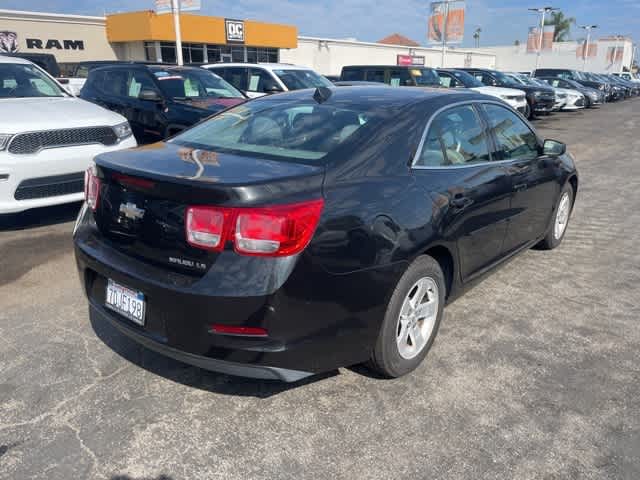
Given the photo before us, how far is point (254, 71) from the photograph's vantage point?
→ 38.1ft

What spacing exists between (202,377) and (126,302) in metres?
0.68

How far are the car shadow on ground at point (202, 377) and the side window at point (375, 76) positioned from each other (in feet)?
44.1

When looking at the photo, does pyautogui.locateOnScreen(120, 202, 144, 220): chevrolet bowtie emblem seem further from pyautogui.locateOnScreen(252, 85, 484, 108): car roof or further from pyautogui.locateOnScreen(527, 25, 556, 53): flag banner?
pyautogui.locateOnScreen(527, 25, 556, 53): flag banner

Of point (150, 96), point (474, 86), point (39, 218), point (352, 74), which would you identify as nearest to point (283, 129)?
point (39, 218)

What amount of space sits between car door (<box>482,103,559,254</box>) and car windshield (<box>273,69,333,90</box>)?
23.7ft

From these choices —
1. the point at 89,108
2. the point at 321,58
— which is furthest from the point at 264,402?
the point at 321,58

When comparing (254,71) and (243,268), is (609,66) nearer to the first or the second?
(254,71)

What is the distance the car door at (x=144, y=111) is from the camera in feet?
25.2

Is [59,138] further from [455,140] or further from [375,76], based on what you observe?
[375,76]

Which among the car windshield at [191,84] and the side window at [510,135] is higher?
the car windshield at [191,84]

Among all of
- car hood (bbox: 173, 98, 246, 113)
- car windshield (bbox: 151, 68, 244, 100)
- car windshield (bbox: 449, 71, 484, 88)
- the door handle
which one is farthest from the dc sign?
the door handle

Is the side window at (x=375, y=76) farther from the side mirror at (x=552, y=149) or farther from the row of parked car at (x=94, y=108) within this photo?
the side mirror at (x=552, y=149)

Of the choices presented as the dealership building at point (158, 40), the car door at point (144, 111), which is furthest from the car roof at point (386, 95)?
the dealership building at point (158, 40)

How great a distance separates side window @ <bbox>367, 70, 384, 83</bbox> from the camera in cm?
1531
